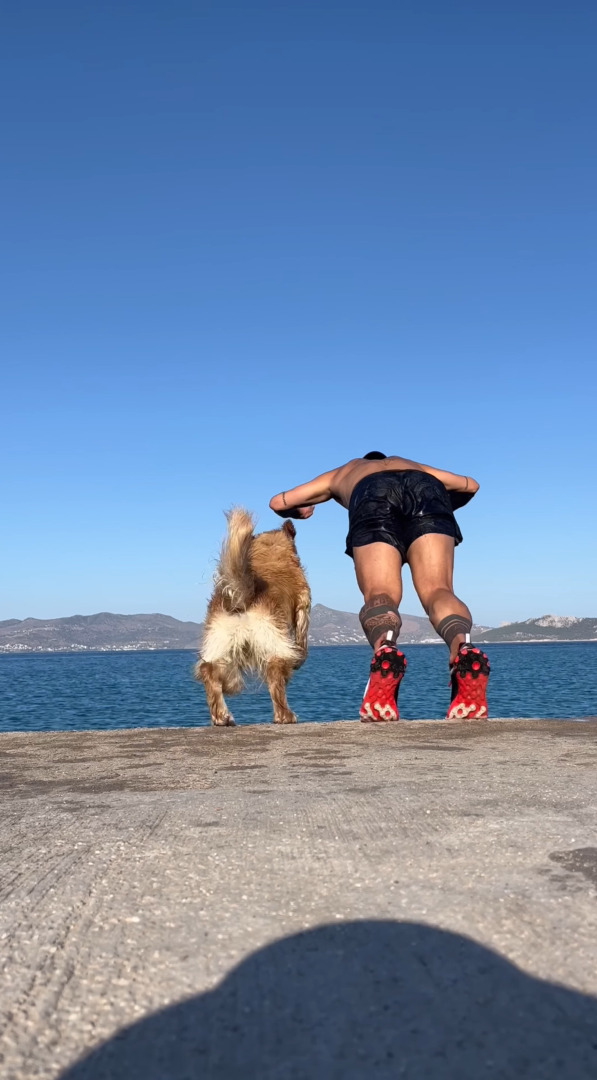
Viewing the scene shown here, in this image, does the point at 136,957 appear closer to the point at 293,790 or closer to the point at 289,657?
the point at 293,790

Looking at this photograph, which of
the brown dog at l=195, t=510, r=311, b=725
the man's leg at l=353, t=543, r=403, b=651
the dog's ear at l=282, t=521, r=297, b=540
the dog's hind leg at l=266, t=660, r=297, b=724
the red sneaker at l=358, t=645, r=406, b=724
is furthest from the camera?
the dog's ear at l=282, t=521, r=297, b=540

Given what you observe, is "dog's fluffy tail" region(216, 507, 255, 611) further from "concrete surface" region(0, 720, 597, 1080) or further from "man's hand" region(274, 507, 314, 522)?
"concrete surface" region(0, 720, 597, 1080)

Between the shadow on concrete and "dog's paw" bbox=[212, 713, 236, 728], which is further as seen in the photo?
"dog's paw" bbox=[212, 713, 236, 728]

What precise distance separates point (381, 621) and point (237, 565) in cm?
114

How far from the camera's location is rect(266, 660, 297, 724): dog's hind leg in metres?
6.57

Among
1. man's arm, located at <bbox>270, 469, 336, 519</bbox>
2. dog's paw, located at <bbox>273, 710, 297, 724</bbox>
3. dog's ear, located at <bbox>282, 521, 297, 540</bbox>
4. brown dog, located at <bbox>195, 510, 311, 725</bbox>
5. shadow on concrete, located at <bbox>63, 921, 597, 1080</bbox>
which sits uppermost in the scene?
man's arm, located at <bbox>270, 469, 336, 519</bbox>

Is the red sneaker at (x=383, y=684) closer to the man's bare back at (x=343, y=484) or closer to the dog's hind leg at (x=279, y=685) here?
the dog's hind leg at (x=279, y=685)

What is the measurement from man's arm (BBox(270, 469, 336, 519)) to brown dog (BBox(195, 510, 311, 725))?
1.40 ft

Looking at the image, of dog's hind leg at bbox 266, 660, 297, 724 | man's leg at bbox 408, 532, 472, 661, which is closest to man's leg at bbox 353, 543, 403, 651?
man's leg at bbox 408, 532, 472, 661

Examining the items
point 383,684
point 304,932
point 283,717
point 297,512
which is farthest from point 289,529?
point 304,932

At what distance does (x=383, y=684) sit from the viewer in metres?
5.48

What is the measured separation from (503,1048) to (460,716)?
4.65 metres

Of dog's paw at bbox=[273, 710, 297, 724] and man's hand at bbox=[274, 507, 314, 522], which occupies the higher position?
man's hand at bbox=[274, 507, 314, 522]

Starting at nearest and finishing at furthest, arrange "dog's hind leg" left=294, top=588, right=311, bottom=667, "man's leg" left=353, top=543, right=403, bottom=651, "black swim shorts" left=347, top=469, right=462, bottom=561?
"man's leg" left=353, top=543, right=403, bottom=651, "black swim shorts" left=347, top=469, right=462, bottom=561, "dog's hind leg" left=294, top=588, right=311, bottom=667
